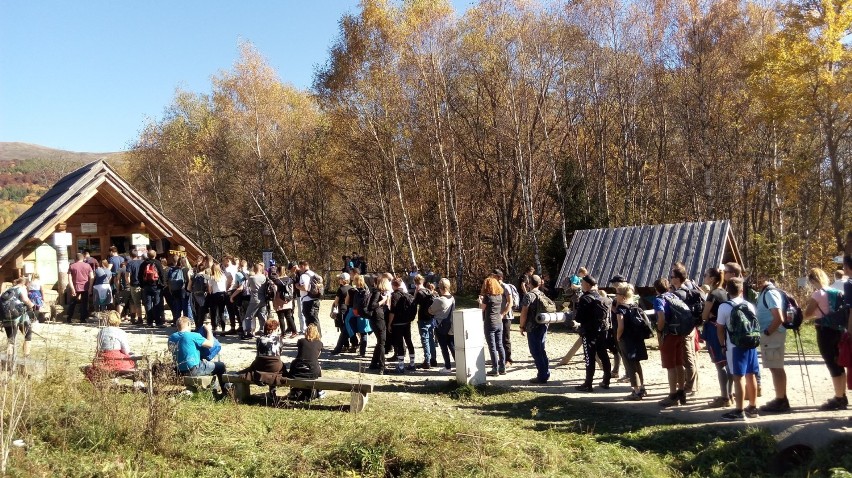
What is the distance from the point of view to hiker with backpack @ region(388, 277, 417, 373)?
12.3 metres

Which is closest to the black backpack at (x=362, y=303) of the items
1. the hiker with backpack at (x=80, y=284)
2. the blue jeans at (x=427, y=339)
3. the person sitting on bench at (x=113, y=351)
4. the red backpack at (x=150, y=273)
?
the blue jeans at (x=427, y=339)

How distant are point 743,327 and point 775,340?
745 millimetres

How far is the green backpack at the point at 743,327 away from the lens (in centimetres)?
827

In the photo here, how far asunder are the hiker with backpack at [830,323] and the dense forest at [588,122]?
16.8 metres

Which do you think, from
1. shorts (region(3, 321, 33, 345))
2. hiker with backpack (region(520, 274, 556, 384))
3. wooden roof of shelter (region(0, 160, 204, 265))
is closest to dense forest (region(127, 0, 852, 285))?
wooden roof of shelter (region(0, 160, 204, 265))

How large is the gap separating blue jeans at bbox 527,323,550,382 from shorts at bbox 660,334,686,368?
2.12 m

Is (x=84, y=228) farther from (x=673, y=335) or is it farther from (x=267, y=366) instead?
(x=673, y=335)

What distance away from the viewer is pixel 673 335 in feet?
30.6

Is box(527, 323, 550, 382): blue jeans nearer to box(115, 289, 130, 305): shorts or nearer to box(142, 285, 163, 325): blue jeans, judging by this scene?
box(142, 285, 163, 325): blue jeans

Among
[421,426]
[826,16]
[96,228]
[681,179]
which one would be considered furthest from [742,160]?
[421,426]

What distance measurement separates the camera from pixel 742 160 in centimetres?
3147

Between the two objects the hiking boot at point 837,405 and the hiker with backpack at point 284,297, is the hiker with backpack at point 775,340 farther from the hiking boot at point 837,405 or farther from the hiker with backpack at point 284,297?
the hiker with backpack at point 284,297

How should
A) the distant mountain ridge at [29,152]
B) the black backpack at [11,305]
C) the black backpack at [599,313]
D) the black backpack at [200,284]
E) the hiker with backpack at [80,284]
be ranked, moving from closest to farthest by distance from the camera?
the black backpack at [599,313], the black backpack at [11,305], the black backpack at [200,284], the hiker with backpack at [80,284], the distant mountain ridge at [29,152]

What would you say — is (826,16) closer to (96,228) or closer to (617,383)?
(617,383)
